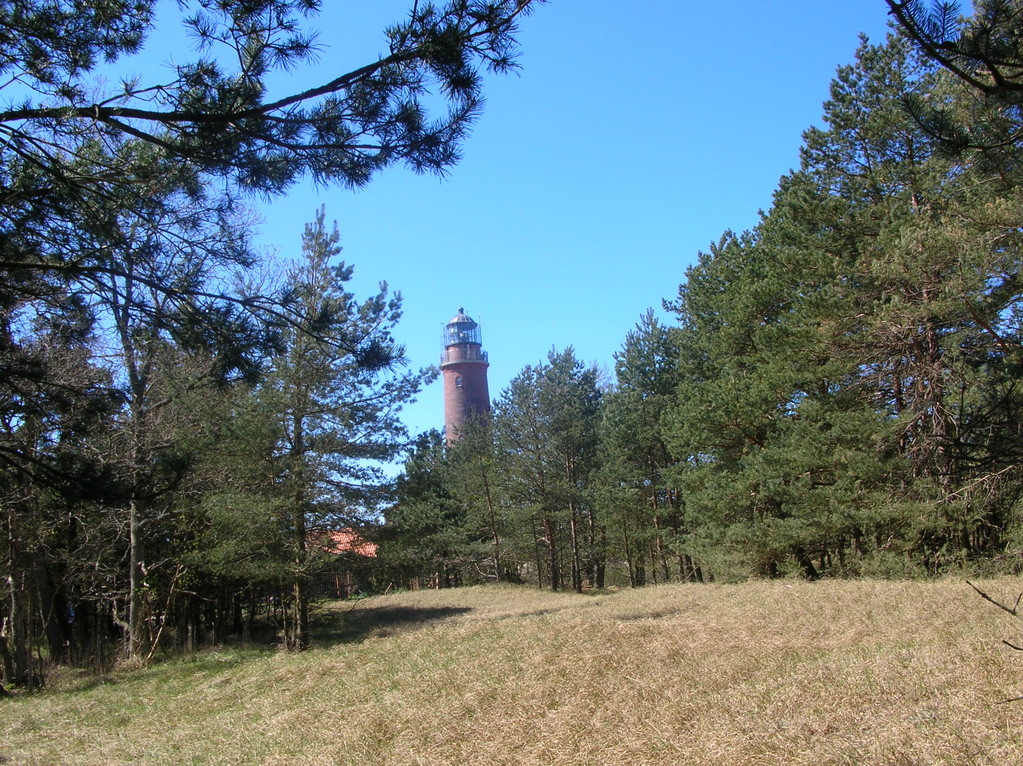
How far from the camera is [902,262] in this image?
10.6 m

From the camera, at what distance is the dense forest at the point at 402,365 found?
4.15 meters

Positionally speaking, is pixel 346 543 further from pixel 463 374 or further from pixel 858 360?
pixel 463 374

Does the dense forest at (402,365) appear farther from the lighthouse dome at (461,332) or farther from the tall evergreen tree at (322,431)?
the lighthouse dome at (461,332)

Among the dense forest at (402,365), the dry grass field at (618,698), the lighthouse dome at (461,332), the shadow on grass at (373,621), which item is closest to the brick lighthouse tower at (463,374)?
the lighthouse dome at (461,332)

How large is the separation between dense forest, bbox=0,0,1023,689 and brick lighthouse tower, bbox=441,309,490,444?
13.6 m

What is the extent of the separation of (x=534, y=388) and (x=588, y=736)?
22.6 m

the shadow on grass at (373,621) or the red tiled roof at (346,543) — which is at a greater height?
the red tiled roof at (346,543)

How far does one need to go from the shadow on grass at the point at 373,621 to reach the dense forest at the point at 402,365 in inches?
44.2

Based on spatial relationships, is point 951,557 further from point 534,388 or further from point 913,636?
point 534,388

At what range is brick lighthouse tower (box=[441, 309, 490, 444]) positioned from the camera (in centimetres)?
4206

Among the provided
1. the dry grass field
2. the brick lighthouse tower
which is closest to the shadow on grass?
the dry grass field

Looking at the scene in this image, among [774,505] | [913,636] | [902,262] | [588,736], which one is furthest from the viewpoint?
[774,505]

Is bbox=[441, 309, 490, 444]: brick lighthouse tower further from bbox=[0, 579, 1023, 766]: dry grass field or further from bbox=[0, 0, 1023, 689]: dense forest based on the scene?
bbox=[0, 579, 1023, 766]: dry grass field

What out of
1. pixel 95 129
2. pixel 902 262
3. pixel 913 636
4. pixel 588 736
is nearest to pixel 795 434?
pixel 902 262
